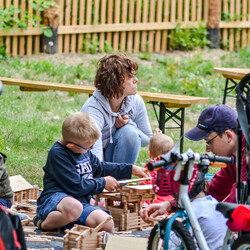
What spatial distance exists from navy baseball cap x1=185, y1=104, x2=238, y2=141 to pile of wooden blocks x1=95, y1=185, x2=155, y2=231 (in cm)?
76

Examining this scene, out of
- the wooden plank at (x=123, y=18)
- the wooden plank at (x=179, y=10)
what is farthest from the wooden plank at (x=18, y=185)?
the wooden plank at (x=179, y=10)

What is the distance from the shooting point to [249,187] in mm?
3164

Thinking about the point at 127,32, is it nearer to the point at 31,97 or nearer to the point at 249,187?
the point at 31,97

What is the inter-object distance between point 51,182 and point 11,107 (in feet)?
13.6

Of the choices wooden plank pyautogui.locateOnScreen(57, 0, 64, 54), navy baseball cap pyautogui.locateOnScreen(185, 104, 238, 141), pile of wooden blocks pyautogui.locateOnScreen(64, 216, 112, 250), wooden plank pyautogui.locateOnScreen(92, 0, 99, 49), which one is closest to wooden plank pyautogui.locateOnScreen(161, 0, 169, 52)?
wooden plank pyautogui.locateOnScreen(92, 0, 99, 49)

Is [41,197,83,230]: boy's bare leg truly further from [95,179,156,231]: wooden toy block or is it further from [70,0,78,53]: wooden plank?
[70,0,78,53]: wooden plank

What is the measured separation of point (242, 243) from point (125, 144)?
7.93 ft

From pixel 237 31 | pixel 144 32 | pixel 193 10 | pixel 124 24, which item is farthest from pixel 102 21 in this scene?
pixel 237 31

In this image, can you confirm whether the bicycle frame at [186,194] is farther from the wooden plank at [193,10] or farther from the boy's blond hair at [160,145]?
the wooden plank at [193,10]

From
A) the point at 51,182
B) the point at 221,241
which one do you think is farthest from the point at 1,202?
the point at 221,241

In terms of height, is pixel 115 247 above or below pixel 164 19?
below

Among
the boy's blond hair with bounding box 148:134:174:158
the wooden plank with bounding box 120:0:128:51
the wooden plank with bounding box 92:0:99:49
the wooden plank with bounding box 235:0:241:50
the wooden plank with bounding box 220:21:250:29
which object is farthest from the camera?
the wooden plank with bounding box 235:0:241:50

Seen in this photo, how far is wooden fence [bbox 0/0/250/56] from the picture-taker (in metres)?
11.1

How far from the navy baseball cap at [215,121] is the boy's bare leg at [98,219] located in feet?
2.78
